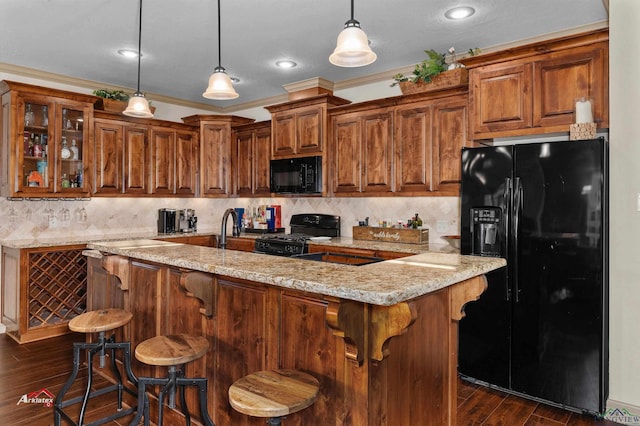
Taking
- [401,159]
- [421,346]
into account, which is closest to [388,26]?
[401,159]

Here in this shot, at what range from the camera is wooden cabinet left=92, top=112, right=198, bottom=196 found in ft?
15.4

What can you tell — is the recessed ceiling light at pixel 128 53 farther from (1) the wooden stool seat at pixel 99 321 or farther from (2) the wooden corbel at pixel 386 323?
(2) the wooden corbel at pixel 386 323

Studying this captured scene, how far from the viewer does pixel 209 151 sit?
5512 mm

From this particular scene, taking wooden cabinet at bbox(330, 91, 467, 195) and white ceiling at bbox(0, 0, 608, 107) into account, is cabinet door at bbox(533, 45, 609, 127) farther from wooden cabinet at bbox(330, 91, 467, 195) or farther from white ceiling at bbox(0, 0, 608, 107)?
wooden cabinet at bbox(330, 91, 467, 195)

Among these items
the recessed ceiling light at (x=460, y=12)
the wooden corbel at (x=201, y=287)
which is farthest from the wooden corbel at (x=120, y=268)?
the recessed ceiling light at (x=460, y=12)

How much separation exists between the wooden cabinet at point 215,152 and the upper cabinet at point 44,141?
1352mm

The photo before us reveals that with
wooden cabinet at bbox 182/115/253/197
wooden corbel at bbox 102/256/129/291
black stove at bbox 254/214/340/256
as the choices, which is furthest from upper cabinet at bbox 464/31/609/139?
wooden cabinet at bbox 182/115/253/197

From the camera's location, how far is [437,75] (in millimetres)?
3719

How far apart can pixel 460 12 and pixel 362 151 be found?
62.5 inches

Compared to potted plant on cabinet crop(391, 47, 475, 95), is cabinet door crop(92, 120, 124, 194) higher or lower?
lower

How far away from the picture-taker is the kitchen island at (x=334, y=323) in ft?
4.84

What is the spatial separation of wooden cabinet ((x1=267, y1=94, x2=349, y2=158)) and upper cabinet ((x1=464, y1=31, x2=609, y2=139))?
1.62m

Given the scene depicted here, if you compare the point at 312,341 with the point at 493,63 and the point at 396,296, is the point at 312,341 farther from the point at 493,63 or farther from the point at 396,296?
the point at 493,63

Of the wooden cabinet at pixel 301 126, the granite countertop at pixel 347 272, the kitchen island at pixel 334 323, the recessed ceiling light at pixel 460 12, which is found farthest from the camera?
the wooden cabinet at pixel 301 126
